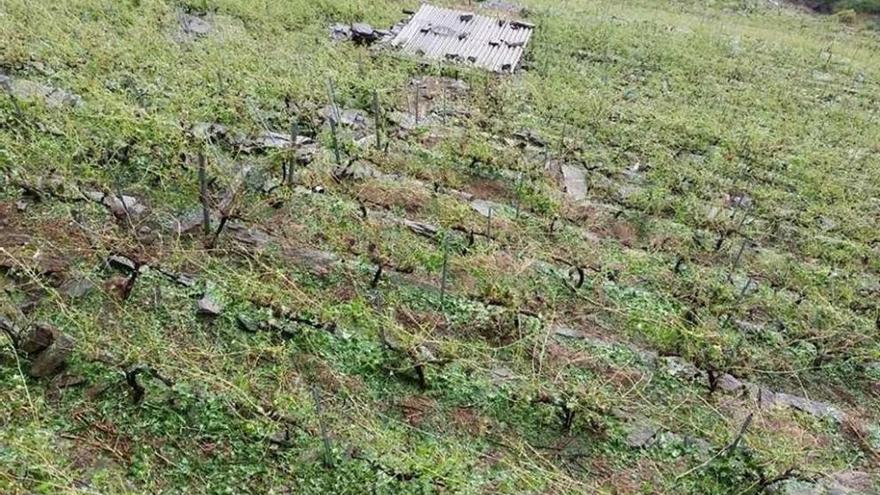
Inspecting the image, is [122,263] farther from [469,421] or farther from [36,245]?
[469,421]

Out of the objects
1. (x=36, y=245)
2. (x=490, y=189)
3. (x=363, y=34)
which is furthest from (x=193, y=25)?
(x=36, y=245)

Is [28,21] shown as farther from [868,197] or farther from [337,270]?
[868,197]

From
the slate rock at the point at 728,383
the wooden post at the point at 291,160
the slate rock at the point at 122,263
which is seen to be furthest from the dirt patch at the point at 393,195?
the slate rock at the point at 728,383

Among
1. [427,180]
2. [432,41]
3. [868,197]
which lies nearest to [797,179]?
[868,197]

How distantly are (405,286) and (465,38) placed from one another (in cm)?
779

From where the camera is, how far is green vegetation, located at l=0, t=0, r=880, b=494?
12.2 ft

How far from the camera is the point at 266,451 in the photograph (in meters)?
3.61

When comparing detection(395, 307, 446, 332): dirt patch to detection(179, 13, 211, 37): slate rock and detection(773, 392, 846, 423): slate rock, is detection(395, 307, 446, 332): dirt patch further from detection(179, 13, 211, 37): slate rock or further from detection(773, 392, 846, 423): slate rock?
detection(179, 13, 211, 37): slate rock

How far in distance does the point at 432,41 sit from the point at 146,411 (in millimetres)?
9235

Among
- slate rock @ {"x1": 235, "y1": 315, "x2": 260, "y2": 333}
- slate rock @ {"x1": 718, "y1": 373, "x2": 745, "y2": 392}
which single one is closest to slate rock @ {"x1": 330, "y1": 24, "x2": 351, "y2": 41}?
slate rock @ {"x1": 235, "y1": 315, "x2": 260, "y2": 333}

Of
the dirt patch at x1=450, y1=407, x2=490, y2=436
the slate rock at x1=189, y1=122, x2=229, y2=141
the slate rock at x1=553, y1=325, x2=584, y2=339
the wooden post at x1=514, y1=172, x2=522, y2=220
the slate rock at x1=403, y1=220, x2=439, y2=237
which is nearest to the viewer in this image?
the dirt patch at x1=450, y1=407, x2=490, y2=436

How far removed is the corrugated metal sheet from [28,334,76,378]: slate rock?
827 centimetres

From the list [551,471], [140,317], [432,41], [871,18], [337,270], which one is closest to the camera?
[551,471]

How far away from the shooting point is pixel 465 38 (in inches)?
458
